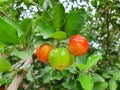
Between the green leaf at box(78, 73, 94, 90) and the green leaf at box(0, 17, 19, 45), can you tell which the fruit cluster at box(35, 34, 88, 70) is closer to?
the green leaf at box(0, 17, 19, 45)

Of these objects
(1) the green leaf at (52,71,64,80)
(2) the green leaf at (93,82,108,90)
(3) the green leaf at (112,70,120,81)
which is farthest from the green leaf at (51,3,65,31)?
(3) the green leaf at (112,70,120,81)

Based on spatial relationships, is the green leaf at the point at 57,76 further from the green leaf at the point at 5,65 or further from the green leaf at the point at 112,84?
the green leaf at the point at 5,65

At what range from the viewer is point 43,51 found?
2.69ft

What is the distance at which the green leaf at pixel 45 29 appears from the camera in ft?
2.77

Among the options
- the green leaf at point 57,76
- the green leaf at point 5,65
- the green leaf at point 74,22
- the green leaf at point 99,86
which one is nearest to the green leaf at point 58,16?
the green leaf at point 74,22

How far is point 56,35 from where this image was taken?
83 centimetres

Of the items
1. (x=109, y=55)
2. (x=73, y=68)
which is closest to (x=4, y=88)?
(x=73, y=68)

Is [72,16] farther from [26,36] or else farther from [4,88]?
[4,88]

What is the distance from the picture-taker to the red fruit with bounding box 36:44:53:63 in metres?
0.82

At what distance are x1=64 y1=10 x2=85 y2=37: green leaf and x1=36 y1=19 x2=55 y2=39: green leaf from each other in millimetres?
43

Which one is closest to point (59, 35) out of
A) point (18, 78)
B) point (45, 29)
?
point (45, 29)

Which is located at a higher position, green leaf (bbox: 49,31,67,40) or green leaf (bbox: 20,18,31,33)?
green leaf (bbox: 20,18,31,33)

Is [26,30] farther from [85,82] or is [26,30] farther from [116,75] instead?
[116,75]

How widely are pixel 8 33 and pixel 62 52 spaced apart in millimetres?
148
